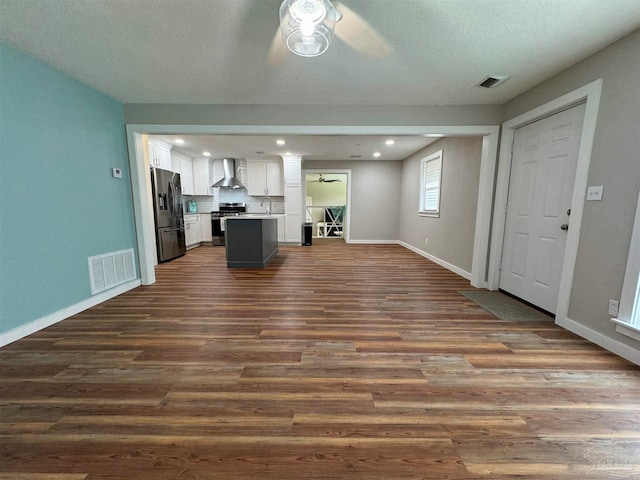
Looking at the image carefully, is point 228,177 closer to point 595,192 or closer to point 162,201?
point 162,201

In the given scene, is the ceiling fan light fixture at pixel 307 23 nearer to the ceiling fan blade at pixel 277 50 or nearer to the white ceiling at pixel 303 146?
the ceiling fan blade at pixel 277 50

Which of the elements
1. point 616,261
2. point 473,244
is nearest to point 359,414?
point 616,261

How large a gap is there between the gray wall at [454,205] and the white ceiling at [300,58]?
1.10 m

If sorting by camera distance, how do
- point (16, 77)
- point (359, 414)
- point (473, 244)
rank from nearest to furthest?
point (359, 414), point (16, 77), point (473, 244)

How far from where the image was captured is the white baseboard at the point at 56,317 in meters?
2.01

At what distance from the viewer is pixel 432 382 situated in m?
1.57

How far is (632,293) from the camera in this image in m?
1.82

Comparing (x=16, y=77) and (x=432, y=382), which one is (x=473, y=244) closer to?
(x=432, y=382)

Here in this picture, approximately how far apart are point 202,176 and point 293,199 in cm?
259

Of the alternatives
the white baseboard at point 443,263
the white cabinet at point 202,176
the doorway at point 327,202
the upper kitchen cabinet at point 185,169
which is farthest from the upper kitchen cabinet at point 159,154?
the white baseboard at point 443,263

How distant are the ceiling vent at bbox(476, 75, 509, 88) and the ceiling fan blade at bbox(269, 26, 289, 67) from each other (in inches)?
80.2

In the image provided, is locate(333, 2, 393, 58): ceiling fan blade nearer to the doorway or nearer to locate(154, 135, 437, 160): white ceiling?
locate(154, 135, 437, 160): white ceiling

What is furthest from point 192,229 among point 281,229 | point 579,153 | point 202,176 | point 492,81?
point 579,153

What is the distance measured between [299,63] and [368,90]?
913mm
